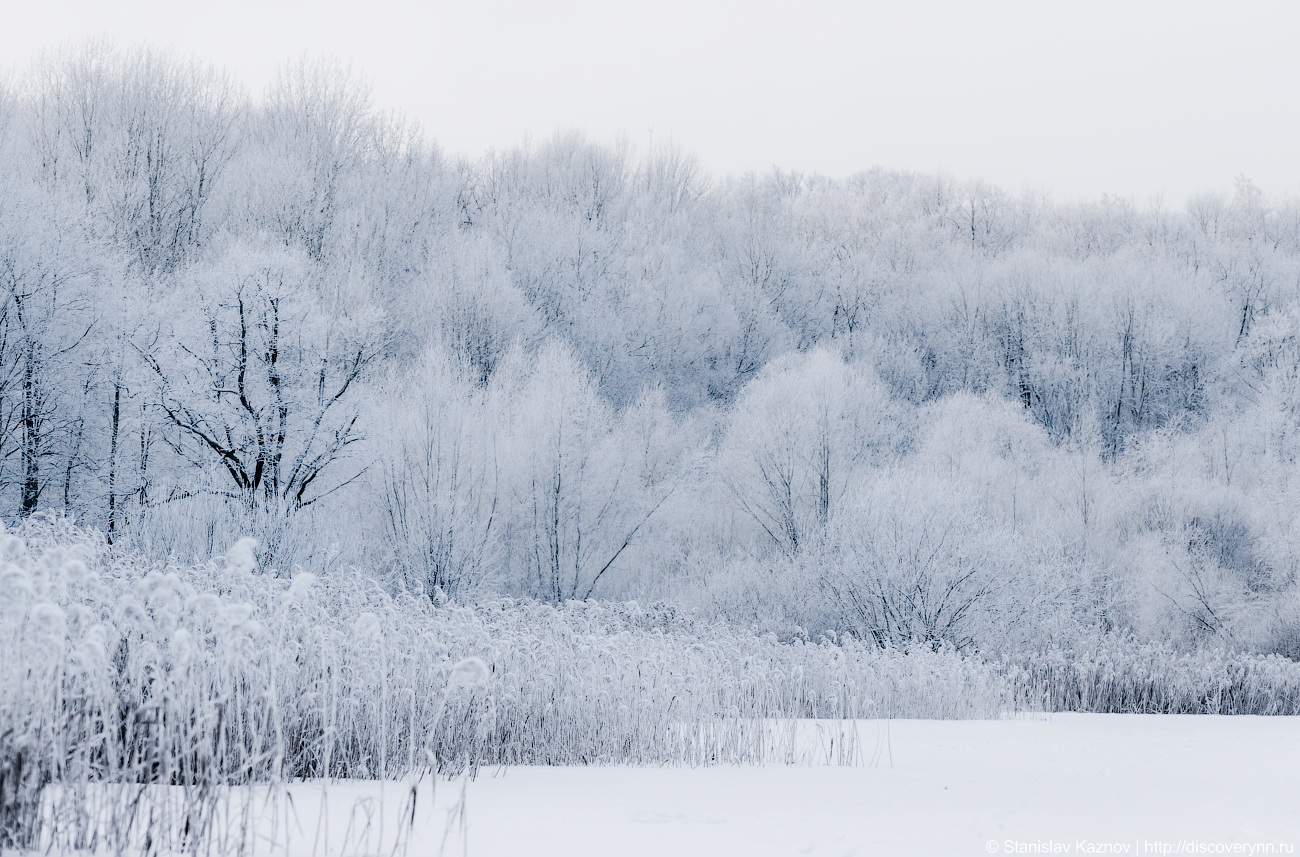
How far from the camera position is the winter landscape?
5.40m

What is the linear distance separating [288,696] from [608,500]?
25.9 metres

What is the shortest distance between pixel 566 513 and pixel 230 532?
11.4 metres

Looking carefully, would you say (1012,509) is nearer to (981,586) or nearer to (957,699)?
(981,586)

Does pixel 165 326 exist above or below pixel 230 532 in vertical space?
above

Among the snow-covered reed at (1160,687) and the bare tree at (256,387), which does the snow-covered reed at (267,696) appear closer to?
the snow-covered reed at (1160,687)

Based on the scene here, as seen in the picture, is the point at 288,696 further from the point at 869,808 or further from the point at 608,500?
the point at 608,500

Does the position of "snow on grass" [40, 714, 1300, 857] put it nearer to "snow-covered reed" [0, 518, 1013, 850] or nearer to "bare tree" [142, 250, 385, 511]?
"snow-covered reed" [0, 518, 1013, 850]

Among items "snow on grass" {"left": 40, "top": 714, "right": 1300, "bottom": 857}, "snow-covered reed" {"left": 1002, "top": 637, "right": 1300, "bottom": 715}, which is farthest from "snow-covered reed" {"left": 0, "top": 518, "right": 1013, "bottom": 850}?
"snow-covered reed" {"left": 1002, "top": 637, "right": 1300, "bottom": 715}

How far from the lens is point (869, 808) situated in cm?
613

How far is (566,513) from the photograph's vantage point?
31.9 m

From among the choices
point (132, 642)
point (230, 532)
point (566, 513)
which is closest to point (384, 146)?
point (566, 513)

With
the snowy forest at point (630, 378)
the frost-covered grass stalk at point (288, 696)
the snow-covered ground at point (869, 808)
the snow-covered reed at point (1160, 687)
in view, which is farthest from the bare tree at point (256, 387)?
the snow-covered ground at point (869, 808)

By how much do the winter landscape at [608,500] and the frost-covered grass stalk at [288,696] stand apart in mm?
53

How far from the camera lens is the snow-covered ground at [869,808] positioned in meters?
4.79
